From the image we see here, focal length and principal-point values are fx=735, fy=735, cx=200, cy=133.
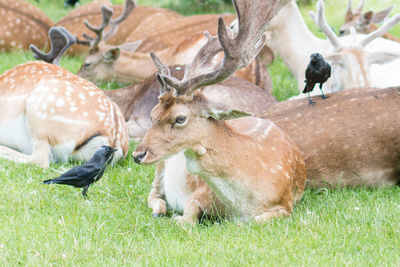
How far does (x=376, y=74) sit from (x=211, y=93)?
5.65 ft

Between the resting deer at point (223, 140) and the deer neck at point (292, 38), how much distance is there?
3999mm

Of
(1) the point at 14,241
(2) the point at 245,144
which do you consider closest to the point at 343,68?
(2) the point at 245,144

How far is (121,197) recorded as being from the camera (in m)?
5.48

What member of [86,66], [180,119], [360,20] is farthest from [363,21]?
[180,119]

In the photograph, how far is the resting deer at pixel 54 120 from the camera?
6379 millimetres

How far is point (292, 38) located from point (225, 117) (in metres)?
4.58

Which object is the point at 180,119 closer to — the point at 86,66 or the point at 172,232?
the point at 172,232

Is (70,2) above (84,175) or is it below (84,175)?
below

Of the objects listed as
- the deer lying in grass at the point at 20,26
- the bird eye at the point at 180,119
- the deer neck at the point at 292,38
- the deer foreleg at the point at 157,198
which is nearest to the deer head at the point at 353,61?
the deer neck at the point at 292,38

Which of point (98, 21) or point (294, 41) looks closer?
point (294, 41)

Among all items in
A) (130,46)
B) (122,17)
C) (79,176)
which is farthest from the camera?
(130,46)

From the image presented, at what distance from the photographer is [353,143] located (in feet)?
18.6

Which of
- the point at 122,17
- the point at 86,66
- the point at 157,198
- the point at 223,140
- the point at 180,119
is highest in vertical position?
the point at 180,119

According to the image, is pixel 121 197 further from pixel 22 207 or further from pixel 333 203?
pixel 333 203
